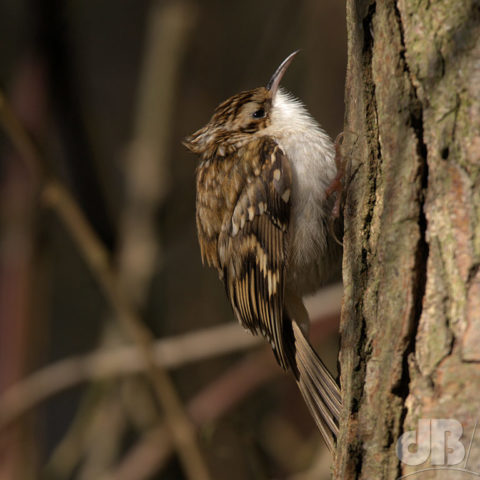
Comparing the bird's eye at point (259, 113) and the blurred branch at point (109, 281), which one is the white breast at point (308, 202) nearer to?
the bird's eye at point (259, 113)

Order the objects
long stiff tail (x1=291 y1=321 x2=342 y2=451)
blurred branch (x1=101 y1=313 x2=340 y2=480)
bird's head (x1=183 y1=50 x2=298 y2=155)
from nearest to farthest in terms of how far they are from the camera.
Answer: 1. long stiff tail (x1=291 y1=321 x2=342 y2=451)
2. bird's head (x1=183 y1=50 x2=298 y2=155)
3. blurred branch (x1=101 y1=313 x2=340 y2=480)

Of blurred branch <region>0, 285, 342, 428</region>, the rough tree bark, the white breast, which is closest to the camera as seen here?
the rough tree bark

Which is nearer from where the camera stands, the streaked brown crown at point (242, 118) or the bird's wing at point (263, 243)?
the bird's wing at point (263, 243)

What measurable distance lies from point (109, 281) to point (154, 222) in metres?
1.10

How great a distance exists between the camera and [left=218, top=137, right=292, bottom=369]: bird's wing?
1.93m

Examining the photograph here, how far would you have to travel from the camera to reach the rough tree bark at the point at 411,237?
103 cm

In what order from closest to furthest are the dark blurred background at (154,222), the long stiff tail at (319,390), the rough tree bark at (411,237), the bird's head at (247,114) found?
the rough tree bark at (411,237) → the long stiff tail at (319,390) → the bird's head at (247,114) → the dark blurred background at (154,222)

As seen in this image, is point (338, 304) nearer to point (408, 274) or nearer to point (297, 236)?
point (297, 236)

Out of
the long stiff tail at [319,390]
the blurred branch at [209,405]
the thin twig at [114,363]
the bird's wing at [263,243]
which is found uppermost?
the bird's wing at [263,243]

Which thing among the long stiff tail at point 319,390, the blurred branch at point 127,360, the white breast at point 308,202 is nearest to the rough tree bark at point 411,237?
the long stiff tail at point 319,390

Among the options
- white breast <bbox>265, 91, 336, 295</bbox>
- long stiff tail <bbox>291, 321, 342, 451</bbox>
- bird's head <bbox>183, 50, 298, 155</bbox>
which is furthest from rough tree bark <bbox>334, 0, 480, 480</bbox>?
bird's head <bbox>183, 50, 298, 155</bbox>

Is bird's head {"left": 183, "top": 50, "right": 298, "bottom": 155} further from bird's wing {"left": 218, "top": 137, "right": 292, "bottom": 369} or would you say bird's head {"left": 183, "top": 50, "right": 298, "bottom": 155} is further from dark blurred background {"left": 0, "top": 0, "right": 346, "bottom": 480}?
dark blurred background {"left": 0, "top": 0, "right": 346, "bottom": 480}

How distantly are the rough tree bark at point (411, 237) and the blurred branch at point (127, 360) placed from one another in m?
1.38

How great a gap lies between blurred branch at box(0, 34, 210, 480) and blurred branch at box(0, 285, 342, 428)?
9cm
